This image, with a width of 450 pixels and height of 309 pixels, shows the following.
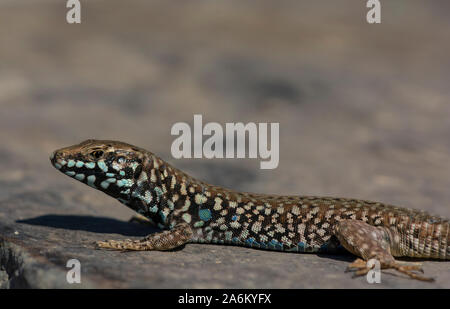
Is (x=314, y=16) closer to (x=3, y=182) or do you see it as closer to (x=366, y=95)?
(x=366, y=95)

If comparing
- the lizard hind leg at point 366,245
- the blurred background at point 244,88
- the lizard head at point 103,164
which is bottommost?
the lizard hind leg at point 366,245

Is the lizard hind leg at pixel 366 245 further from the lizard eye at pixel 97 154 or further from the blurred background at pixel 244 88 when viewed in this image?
the blurred background at pixel 244 88

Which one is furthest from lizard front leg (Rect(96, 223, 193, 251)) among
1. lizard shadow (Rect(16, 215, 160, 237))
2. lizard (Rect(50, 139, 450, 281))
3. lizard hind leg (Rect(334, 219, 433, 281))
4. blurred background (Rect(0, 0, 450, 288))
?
blurred background (Rect(0, 0, 450, 288))

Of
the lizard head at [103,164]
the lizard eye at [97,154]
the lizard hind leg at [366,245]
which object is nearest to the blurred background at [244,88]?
the lizard head at [103,164]

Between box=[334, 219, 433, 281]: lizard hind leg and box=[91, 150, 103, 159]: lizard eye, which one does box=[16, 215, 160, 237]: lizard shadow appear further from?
box=[334, 219, 433, 281]: lizard hind leg

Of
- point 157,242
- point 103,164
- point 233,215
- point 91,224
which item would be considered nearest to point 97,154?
point 103,164

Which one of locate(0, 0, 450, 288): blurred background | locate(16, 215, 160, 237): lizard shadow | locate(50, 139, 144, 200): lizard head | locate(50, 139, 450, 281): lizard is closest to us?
locate(50, 139, 450, 281): lizard
